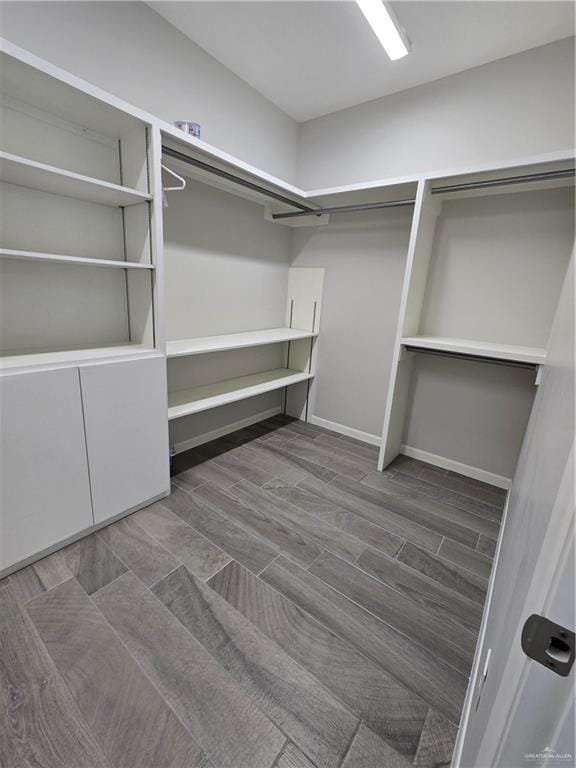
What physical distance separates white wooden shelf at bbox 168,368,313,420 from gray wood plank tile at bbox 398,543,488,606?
153cm

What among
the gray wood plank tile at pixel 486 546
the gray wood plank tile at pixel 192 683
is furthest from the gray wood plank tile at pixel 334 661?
the gray wood plank tile at pixel 486 546

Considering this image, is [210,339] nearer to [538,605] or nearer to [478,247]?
[478,247]

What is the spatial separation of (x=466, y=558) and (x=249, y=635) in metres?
1.23

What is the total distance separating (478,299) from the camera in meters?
2.40

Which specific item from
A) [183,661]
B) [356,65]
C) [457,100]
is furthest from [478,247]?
[183,661]

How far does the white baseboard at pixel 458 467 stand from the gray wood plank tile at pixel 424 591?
48.3 inches

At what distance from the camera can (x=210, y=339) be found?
2664 millimetres

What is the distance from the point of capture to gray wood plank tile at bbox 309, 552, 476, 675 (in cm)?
134

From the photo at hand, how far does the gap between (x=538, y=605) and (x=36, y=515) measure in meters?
1.92

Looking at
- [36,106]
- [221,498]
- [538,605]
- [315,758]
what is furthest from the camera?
[221,498]

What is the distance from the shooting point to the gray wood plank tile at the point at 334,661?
1.10 meters

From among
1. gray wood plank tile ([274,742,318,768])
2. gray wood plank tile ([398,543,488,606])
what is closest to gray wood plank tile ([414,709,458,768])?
gray wood plank tile ([274,742,318,768])

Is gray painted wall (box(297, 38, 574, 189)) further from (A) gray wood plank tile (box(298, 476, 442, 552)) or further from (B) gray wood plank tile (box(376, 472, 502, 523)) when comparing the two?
(A) gray wood plank tile (box(298, 476, 442, 552))

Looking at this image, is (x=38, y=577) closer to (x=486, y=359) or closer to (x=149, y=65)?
(x=486, y=359)
